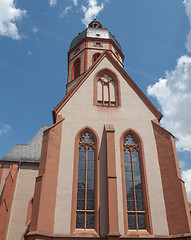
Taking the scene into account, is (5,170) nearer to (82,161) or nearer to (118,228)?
(82,161)

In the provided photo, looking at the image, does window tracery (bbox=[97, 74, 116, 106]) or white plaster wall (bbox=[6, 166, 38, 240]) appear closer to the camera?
white plaster wall (bbox=[6, 166, 38, 240])

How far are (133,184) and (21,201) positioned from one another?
9597mm

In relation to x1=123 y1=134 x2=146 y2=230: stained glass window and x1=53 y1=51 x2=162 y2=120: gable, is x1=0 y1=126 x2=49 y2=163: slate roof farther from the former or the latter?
x1=123 y1=134 x2=146 y2=230: stained glass window

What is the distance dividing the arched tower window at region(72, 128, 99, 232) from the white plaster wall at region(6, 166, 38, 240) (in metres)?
6.80

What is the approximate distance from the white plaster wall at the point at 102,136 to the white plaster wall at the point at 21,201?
6453 mm

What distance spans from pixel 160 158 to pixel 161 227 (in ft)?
13.8

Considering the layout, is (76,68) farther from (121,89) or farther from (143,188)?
(143,188)

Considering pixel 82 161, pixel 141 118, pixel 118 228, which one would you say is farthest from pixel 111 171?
pixel 141 118

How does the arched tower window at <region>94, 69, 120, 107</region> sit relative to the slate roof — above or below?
above

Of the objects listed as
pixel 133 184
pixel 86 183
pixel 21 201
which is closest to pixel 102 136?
pixel 86 183

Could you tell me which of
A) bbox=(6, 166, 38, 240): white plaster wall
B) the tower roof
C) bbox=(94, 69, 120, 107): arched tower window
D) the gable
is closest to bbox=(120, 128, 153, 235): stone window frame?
the gable

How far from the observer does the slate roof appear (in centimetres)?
2105

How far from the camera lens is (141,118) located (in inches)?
666

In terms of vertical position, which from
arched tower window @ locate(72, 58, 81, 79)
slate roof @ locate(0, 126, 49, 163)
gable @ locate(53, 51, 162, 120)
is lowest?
slate roof @ locate(0, 126, 49, 163)
